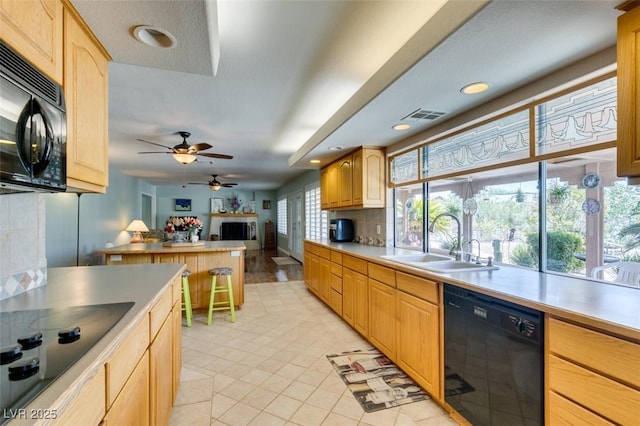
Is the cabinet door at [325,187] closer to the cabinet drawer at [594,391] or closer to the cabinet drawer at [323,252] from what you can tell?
the cabinet drawer at [323,252]

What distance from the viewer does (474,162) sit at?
8.21 feet

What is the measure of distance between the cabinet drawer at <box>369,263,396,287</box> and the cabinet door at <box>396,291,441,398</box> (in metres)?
0.14

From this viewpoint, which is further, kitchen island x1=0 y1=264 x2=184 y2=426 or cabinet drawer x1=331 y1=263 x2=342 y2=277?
cabinet drawer x1=331 y1=263 x2=342 y2=277

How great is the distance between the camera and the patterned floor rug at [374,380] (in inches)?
81.4

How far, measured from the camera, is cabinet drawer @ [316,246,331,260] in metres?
4.06

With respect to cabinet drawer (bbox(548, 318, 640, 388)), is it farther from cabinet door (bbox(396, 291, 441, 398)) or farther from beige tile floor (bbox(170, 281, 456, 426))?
beige tile floor (bbox(170, 281, 456, 426))

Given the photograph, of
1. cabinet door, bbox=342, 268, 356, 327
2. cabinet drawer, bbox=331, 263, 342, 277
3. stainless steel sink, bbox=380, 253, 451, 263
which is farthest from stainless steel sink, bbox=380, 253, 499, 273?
cabinet drawer, bbox=331, 263, 342, 277

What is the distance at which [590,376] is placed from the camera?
3.82 ft

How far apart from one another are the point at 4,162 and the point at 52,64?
0.56 meters

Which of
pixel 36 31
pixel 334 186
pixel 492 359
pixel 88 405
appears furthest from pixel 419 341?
pixel 334 186

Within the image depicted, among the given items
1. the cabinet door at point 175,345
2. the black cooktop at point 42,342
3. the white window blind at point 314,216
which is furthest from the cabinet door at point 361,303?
the white window blind at point 314,216

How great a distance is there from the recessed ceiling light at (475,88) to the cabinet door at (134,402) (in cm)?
245

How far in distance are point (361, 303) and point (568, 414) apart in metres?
1.94

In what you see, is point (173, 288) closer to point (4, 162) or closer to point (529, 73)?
point (4, 162)
